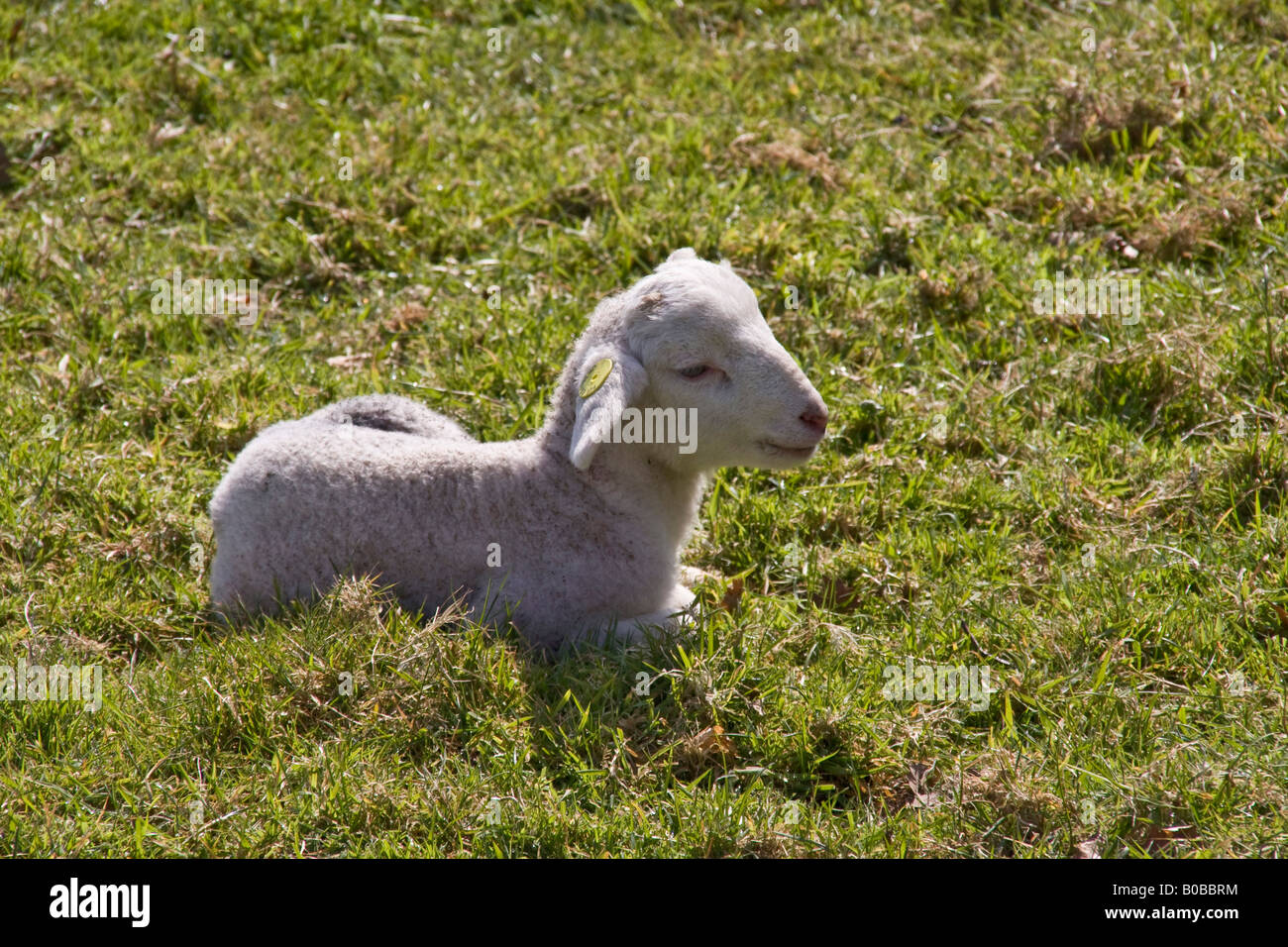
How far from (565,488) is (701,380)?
0.61m

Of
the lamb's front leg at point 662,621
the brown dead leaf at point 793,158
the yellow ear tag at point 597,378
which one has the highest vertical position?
the brown dead leaf at point 793,158

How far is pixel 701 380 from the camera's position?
448cm

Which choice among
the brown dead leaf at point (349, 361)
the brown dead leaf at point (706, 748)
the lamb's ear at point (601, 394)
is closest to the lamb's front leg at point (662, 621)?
the brown dead leaf at point (706, 748)

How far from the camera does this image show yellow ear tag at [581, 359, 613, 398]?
438cm

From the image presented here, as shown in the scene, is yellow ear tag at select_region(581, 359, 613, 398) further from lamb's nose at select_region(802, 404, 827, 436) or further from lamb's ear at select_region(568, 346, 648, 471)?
lamb's nose at select_region(802, 404, 827, 436)

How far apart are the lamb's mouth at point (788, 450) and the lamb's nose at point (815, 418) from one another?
6 centimetres

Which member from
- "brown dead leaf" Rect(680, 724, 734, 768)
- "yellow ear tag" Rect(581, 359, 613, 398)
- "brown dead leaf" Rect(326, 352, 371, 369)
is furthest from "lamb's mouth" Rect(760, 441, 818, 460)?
"brown dead leaf" Rect(326, 352, 371, 369)

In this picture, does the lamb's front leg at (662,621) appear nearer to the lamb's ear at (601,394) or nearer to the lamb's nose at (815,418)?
the lamb's ear at (601,394)

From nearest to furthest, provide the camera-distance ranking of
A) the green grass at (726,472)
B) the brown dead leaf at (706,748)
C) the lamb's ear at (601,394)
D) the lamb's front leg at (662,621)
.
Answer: the green grass at (726,472) → the brown dead leaf at (706,748) → the lamb's ear at (601,394) → the lamb's front leg at (662,621)

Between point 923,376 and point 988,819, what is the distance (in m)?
2.59

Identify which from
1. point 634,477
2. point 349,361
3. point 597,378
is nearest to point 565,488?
point 634,477

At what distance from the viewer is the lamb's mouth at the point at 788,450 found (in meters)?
4.48

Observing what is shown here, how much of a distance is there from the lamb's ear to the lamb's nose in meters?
0.53

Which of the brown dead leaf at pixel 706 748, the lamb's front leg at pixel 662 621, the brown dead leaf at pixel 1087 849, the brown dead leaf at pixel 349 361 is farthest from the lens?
the brown dead leaf at pixel 349 361
